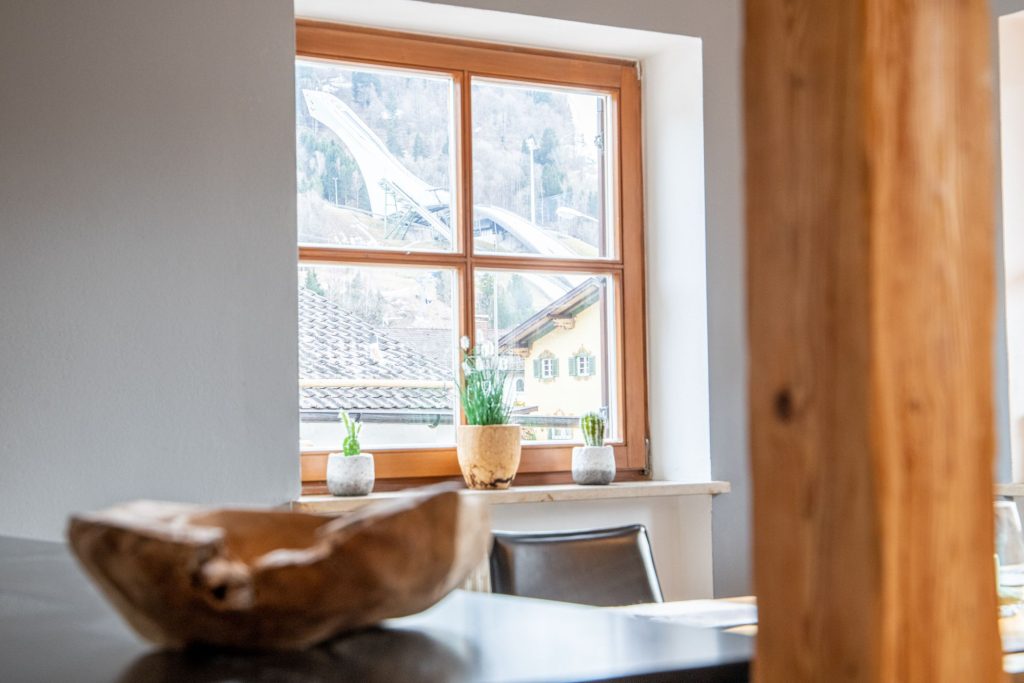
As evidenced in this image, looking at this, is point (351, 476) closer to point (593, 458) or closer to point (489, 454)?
point (489, 454)

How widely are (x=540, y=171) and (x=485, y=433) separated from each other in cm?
95

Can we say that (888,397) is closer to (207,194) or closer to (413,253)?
(207,194)

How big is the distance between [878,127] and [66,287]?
104 inches

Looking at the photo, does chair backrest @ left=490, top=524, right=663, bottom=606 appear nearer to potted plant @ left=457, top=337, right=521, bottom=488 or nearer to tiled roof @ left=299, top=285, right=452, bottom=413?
potted plant @ left=457, top=337, right=521, bottom=488

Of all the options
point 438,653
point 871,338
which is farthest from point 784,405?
point 438,653

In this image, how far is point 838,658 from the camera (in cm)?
80

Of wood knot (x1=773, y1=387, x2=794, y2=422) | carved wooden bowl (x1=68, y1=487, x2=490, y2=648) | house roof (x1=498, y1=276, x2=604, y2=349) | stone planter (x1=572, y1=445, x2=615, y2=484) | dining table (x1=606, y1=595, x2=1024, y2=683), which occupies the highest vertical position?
house roof (x1=498, y1=276, x2=604, y2=349)

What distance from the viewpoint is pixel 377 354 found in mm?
3650

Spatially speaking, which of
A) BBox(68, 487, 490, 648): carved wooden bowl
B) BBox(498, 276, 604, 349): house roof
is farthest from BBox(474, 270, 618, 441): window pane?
BBox(68, 487, 490, 648): carved wooden bowl

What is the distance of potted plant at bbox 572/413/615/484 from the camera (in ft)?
12.2

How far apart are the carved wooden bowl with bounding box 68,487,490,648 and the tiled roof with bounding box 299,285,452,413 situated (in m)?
2.83

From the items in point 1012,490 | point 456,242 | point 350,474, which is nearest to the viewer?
point 350,474

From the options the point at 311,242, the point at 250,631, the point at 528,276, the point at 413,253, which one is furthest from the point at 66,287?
the point at 250,631

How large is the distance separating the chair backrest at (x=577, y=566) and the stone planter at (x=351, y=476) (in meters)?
0.82
